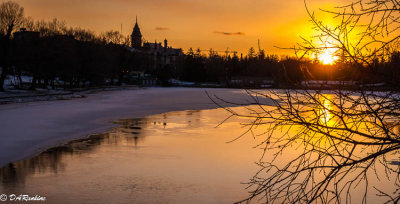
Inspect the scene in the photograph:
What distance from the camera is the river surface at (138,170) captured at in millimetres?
10570

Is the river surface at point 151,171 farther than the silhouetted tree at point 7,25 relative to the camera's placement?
No

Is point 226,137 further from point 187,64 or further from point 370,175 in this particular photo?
point 187,64

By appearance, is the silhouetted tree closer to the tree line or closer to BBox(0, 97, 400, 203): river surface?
the tree line

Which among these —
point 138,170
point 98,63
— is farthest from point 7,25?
point 138,170

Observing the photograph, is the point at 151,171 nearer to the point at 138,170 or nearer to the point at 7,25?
the point at 138,170

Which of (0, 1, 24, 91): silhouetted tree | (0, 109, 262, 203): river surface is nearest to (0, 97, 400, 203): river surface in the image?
(0, 109, 262, 203): river surface

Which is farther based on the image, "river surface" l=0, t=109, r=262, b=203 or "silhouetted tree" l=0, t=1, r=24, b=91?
"silhouetted tree" l=0, t=1, r=24, b=91

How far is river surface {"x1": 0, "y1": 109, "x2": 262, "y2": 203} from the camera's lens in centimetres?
1057

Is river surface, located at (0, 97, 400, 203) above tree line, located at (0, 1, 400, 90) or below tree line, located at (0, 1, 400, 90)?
below

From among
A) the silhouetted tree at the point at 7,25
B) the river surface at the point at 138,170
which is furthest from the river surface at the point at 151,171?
the silhouetted tree at the point at 7,25

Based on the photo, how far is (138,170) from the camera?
43.8ft

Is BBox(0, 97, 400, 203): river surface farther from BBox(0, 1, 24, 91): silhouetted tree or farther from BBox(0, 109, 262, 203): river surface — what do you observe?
BBox(0, 1, 24, 91): silhouetted tree

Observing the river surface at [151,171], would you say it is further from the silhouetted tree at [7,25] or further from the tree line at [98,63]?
the silhouetted tree at [7,25]

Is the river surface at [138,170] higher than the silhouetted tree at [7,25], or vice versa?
the silhouetted tree at [7,25]
